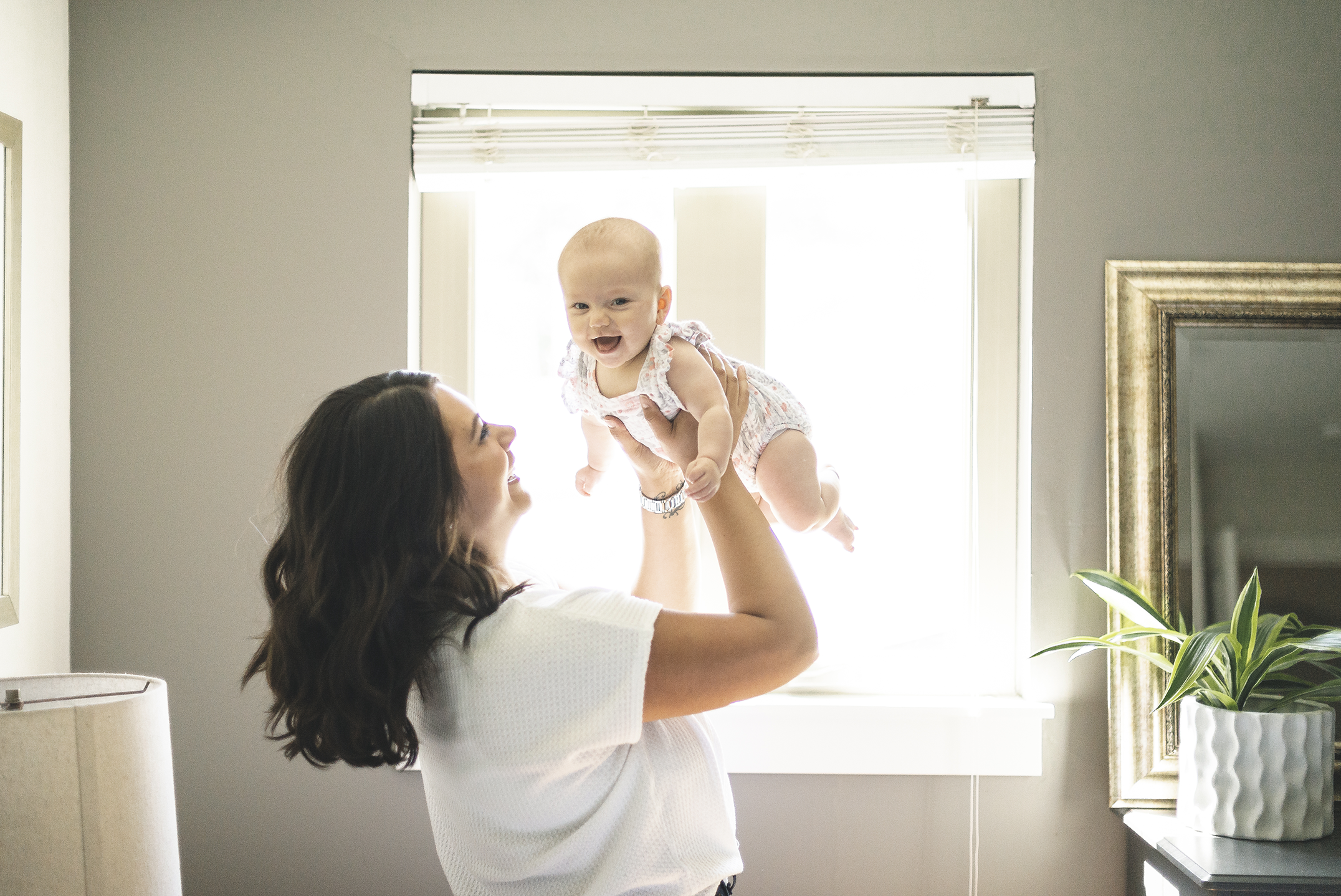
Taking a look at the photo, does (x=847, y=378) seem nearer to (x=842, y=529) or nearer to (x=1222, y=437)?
(x=842, y=529)

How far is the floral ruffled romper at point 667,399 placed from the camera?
138cm

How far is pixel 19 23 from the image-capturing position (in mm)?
1892

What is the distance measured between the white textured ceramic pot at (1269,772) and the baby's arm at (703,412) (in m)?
1.22

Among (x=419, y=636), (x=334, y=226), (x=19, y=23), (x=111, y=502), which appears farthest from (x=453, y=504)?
(x=19, y=23)

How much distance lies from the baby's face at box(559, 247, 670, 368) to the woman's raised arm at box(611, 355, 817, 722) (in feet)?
1.29

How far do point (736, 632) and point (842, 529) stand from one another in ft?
2.44

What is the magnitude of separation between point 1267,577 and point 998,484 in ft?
1.94

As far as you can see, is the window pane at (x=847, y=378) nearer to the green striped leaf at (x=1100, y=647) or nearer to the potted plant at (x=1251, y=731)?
the green striped leaf at (x=1100, y=647)

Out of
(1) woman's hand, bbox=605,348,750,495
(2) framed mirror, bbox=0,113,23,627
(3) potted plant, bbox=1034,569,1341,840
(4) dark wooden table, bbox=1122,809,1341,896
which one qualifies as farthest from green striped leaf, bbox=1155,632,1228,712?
(2) framed mirror, bbox=0,113,23,627

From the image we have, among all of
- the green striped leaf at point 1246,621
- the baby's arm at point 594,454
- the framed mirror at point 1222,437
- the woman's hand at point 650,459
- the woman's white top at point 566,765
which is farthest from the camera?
the framed mirror at point 1222,437

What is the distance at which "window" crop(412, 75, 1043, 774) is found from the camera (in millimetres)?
2188

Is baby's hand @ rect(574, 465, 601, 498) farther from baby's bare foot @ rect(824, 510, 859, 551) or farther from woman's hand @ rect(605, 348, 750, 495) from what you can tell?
baby's bare foot @ rect(824, 510, 859, 551)

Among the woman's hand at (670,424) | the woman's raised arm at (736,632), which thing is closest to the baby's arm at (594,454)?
the woman's hand at (670,424)

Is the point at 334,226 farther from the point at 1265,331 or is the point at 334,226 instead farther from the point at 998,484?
the point at 1265,331
